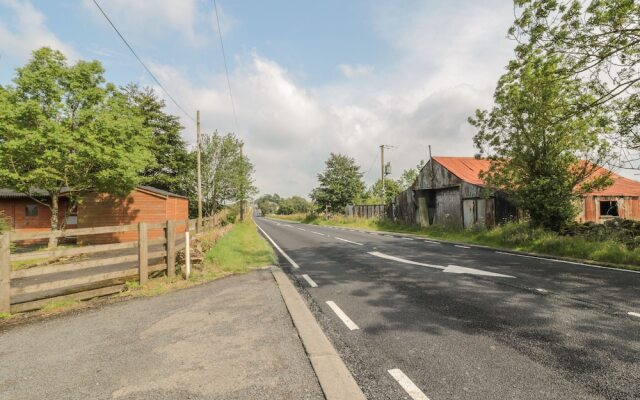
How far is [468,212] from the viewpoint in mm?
21406

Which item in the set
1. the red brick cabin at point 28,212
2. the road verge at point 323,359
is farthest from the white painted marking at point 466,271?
the red brick cabin at point 28,212

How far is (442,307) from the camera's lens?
17.2 ft

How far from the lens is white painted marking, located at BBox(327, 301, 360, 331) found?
4498 millimetres

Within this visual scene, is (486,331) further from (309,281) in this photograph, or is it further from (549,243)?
(549,243)

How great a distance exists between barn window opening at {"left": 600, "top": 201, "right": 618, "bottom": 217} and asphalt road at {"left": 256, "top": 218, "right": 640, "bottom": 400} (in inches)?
710

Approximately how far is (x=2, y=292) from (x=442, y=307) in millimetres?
7501

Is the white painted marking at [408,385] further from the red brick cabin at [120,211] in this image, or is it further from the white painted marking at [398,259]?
the red brick cabin at [120,211]

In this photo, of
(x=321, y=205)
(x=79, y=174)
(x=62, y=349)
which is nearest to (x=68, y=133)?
(x=79, y=174)

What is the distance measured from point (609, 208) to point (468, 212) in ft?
31.4

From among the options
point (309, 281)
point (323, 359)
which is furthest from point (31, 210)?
point (323, 359)

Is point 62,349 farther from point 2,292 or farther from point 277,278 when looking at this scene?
point 277,278

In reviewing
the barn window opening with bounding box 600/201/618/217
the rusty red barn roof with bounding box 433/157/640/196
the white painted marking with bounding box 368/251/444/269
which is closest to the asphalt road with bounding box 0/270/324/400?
the white painted marking with bounding box 368/251/444/269

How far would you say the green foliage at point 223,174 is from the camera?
39469 mm

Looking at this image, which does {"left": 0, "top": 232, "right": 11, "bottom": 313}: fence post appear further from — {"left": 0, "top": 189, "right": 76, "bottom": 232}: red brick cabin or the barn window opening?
the barn window opening
